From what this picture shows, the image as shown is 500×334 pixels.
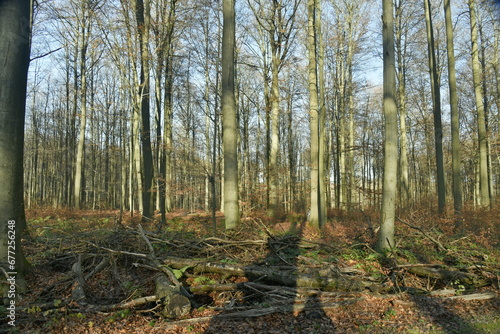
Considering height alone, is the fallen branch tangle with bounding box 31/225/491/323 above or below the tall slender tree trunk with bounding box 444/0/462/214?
below

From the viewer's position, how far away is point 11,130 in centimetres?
538

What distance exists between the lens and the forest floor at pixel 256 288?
Result: 480 centimetres

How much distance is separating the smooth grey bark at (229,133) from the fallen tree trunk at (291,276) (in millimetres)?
2728

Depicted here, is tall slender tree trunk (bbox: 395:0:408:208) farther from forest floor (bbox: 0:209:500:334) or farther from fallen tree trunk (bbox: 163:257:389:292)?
fallen tree trunk (bbox: 163:257:389:292)

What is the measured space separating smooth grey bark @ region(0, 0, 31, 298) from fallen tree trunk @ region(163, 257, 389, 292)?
9.07 feet

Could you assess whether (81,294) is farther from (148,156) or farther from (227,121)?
(148,156)

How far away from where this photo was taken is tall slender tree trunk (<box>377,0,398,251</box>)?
7.96 metres

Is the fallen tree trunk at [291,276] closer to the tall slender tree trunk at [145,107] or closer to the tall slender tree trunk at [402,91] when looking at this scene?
the tall slender tree trunk at [145,107]

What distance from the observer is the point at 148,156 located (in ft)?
47.8

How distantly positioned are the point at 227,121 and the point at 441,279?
22.8 ft

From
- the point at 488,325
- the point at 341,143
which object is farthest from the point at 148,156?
the point at 341,143

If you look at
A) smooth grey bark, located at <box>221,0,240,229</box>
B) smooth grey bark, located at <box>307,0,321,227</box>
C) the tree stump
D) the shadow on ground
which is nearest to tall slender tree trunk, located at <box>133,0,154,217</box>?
smooth grey bark, located at <box>221,0,240,229</box>

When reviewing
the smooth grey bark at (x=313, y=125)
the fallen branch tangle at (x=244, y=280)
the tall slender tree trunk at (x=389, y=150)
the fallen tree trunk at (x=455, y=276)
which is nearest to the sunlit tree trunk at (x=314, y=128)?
the smooth grey bark at (x=313, y=125)

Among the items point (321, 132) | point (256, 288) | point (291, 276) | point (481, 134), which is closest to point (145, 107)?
point (321, 132)
